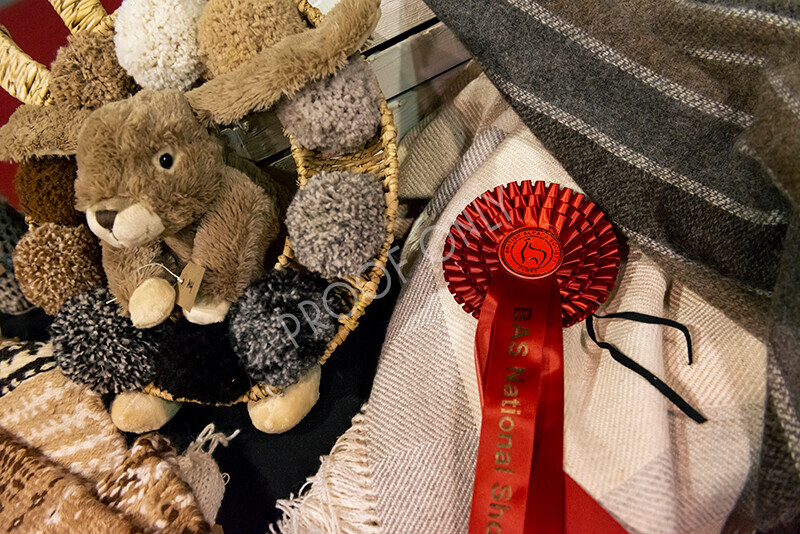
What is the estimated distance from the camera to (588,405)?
23.7 inches

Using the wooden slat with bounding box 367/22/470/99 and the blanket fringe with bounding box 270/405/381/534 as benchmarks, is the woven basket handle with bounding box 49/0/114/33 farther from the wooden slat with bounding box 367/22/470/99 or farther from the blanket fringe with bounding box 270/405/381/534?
the blanket fringe with bounding box 270/405/381/534

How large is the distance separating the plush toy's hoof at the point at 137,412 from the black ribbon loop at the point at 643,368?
0.63m

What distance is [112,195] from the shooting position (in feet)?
1.81

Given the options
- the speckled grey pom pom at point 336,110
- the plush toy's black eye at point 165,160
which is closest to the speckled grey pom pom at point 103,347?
the plush toy's black eye at point 165,160

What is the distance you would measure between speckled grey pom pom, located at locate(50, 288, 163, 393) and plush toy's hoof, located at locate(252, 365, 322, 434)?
0.16 m

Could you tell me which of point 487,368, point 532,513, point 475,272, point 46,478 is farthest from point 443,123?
point 46,478

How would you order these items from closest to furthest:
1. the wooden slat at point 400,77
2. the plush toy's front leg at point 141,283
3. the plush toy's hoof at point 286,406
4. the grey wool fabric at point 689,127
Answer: the grey wool fabric at point 689,127
the plush toy's front leg at point 141,283
the plush toy's hoof at point 286,406
the wooden slat at point 400,77

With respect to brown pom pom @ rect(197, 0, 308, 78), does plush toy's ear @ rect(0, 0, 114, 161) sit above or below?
below

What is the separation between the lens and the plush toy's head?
546mm

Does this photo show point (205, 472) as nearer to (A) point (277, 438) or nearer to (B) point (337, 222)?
(A) point (277, 438)

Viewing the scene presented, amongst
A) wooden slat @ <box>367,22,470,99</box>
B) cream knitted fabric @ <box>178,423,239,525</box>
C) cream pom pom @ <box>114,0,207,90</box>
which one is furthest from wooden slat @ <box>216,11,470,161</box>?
cream knitted fabric @ <box>178,423,239,525</box>

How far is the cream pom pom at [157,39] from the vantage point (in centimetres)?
61

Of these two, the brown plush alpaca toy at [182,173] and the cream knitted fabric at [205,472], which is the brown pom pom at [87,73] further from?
the cream knitted fabric at [205,472]

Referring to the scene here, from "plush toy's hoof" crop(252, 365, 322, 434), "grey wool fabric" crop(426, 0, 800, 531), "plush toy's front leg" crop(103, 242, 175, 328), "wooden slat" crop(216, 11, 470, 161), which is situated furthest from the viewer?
"wooden slat" crop(216, 11, 470, 161)
